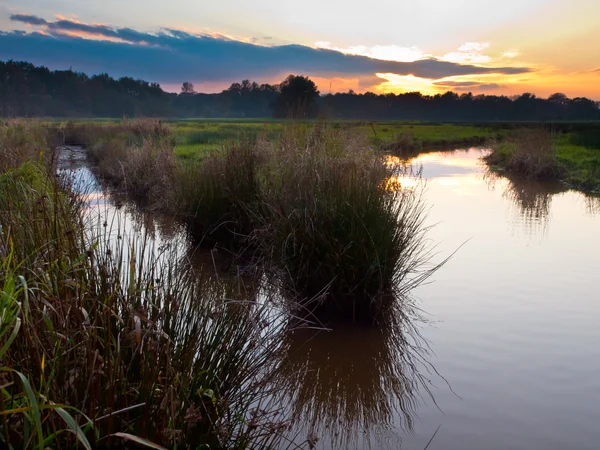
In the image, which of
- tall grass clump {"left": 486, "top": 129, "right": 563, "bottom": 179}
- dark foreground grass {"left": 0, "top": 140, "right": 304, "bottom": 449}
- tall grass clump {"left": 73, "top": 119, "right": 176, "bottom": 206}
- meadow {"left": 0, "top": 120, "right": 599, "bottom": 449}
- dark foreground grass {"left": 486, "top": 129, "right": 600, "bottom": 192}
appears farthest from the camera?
tall grass clump {"left": 486, "top": 129, "right": 563, "bottom": 179}

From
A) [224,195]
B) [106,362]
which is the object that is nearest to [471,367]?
[106,362]

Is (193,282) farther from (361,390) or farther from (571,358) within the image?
(571,358)

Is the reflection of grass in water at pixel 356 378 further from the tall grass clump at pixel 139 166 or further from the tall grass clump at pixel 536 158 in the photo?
the tall grass clump at pixel 536 158

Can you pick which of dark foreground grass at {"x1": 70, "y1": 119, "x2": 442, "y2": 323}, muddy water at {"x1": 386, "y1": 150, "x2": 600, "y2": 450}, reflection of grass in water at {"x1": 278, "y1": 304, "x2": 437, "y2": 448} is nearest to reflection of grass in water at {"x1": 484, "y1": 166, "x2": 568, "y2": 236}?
muddy water at {"x1": 386, "y1": 150, "x2": 600, "y2": 450}

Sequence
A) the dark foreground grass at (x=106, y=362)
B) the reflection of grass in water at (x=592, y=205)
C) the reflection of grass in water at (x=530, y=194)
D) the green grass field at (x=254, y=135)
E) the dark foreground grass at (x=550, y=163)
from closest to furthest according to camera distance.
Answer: the dark foreground grass at (x=106, y=362) < the green grass field at (x=254, y=135) < the reflection of grass in water at (x=530, y=194) < the reflection of grass in water at (x=592, y=205) < the dark foreground grass at (x=550, y=163)

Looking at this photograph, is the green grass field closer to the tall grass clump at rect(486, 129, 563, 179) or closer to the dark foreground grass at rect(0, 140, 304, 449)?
the tall grass clump at rect(486, 129, 563, 179)

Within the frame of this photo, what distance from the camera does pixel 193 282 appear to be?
3090 millimetres

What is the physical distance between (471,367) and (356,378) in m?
1.01

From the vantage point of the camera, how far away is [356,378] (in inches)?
179

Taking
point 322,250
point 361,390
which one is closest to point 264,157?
point 322,250

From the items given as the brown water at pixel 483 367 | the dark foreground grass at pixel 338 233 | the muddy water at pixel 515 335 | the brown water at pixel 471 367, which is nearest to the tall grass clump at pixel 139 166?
the dark foreground grass at pixel 338 233

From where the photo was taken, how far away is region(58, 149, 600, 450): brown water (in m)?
3.76

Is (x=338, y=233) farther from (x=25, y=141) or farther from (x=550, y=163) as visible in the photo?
(x=550, y=163)

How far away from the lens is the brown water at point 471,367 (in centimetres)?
376
